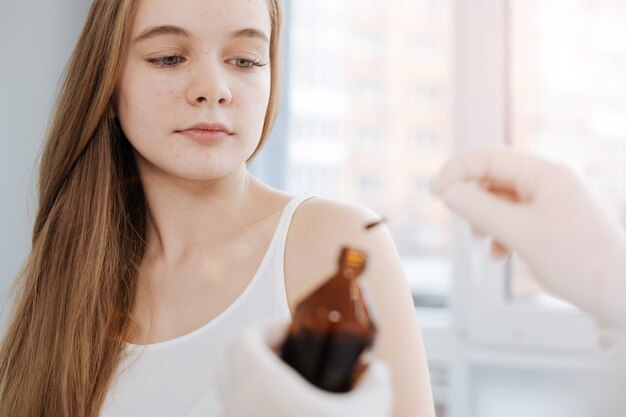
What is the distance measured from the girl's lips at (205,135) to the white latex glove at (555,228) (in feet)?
1.65

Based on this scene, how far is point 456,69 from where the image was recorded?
1.95 metres

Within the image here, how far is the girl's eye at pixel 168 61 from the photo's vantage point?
846mm

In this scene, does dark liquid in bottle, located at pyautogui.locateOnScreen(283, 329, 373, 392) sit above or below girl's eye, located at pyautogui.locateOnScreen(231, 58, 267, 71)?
below

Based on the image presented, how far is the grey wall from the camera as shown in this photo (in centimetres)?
176

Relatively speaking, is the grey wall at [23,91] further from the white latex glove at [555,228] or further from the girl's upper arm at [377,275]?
the white latex glove at [555,228]

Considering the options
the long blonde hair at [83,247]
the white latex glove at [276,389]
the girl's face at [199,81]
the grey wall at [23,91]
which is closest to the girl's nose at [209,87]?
the girl's face at [199,81]

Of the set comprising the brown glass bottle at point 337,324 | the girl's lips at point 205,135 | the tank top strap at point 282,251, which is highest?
the girl's lips at point 205,135

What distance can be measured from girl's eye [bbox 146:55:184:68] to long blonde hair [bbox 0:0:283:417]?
7 cm

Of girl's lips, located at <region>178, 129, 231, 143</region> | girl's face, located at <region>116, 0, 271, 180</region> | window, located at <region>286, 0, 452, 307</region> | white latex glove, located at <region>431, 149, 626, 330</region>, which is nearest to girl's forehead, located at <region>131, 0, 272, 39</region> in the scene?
girl's face, located at <region>116, 0, 271, 180</region>

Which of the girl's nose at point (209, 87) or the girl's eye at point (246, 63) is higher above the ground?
the girl's eye at point (246, 63)

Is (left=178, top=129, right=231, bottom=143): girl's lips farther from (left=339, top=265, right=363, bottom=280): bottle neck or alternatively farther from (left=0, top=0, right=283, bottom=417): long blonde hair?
(left=339, top=265, right=363, bottom=280): bottle neck

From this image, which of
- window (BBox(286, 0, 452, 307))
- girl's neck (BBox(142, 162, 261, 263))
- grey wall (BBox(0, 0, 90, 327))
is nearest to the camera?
girl's neck (BBox(142, 162, 261, 263))

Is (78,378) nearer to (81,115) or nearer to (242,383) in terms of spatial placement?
(81,115)

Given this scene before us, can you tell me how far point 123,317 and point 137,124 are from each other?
0.28 m
